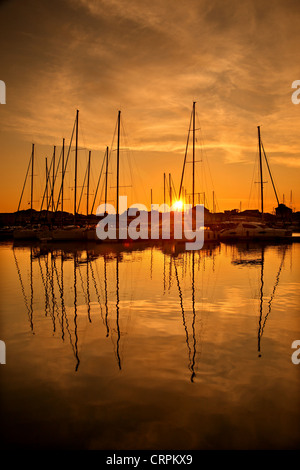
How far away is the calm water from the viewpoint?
509 centimetres

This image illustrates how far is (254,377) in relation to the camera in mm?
6723

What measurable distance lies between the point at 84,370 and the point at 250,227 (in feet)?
151

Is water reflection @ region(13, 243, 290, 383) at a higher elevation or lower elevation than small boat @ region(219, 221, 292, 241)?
lower

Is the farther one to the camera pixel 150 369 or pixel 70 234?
pixel 70 234

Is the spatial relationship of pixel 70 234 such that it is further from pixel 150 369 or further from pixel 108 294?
pixel 150 369

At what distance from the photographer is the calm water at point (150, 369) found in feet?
16.7

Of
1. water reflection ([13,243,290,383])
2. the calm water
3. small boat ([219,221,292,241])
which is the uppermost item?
small boat ([219,221,292,241])

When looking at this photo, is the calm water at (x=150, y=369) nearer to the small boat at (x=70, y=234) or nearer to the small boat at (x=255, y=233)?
the small boat at (x=70, y=234)

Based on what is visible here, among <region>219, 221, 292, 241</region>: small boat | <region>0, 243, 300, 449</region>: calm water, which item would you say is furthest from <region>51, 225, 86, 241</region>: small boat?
<region>0, 243, 300, 449</region>: calm water

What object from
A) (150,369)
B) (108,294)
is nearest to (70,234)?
(108,294)

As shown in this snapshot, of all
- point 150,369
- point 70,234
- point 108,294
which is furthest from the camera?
point 70,234

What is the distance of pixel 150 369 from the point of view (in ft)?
23.5

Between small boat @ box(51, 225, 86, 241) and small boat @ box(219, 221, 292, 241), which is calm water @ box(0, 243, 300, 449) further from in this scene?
small boat @ box(219, 221, 292, 241)

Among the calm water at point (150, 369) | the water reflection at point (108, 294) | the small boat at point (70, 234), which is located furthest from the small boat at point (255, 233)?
the calm water at point (150, 369)
